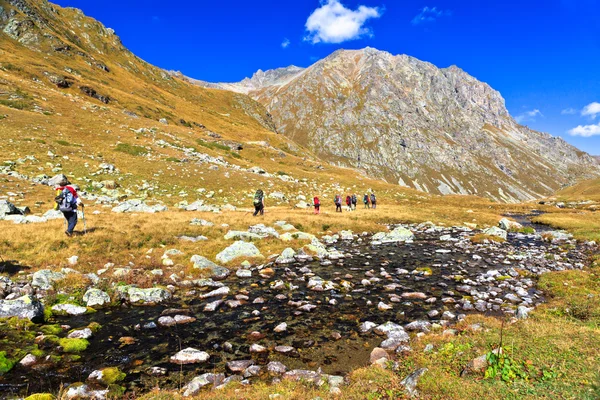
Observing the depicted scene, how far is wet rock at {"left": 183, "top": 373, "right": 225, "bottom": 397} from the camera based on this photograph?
264 inches

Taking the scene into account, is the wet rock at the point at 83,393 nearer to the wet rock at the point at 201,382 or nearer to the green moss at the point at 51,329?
the wet rock at the point at 201,382

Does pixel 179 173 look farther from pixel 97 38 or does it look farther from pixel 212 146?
pixel 97 38

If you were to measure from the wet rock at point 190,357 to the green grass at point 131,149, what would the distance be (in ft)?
173

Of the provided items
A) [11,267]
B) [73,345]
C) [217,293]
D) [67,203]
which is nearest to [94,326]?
[73,345]

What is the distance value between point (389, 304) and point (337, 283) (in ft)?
10.7

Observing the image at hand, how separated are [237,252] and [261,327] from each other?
362 inches

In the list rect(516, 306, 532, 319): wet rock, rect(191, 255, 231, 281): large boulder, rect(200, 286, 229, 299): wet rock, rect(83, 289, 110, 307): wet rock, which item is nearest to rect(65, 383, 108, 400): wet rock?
rect(83, 289, 110, 307): wet rock

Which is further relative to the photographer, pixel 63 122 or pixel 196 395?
pixel 63 122

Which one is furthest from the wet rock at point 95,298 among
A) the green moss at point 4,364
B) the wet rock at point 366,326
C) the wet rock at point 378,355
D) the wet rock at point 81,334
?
the wet rock at point 378,355

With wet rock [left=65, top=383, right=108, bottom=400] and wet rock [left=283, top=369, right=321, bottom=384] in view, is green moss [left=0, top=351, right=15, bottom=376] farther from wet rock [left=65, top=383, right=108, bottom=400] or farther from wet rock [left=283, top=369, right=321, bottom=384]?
wet rock [left=283, top=369, right=321, bottom=384]

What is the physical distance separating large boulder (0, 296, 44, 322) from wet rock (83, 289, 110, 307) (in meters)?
1.50

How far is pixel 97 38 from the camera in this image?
545 ft

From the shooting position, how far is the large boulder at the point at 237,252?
60.2 ft

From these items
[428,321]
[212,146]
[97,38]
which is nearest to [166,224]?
[428,321]
